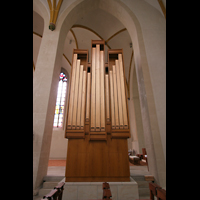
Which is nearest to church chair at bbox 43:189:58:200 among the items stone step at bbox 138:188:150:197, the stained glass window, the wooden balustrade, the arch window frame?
the wooden balustrade

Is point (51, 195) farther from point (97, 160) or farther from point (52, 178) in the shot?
point (52, 178)

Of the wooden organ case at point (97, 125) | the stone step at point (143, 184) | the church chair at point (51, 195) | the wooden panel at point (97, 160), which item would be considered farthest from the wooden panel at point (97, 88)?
the church chair at point (51, 195)

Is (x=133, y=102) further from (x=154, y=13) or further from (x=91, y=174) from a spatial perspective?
(x=91, y=174)

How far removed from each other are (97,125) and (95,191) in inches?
60.4

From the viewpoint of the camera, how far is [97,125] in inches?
147

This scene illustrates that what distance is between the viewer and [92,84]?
436cm

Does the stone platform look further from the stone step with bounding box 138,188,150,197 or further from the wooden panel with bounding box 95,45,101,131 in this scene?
the wooden panel with bounding box 95,45,101,131

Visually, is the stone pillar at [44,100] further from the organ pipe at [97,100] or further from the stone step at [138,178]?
the stone step at [138,178]

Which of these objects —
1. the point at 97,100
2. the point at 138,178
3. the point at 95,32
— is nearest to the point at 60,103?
the point at 95,32

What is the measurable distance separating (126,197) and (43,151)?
2.45 m
